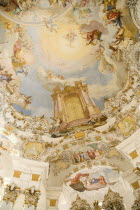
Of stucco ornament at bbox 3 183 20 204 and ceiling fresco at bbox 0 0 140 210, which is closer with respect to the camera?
stucco ornament at bbox 3 183 20 204

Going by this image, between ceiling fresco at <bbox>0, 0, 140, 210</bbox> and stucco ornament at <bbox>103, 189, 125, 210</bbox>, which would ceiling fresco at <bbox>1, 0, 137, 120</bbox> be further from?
stucco ornament at <bbox>103, 189, 125, 210</bbox>

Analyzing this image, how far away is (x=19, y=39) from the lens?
11.5 m

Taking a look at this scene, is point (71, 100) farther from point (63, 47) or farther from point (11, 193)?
point (11, 193)

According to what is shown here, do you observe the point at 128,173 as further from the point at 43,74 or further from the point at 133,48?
the point at 43,74

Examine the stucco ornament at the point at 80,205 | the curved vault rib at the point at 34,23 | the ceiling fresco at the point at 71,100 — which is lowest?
the stucco ornament at the point at 80,205

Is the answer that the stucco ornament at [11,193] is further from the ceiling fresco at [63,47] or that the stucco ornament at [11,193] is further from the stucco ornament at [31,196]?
the ceiling fresco at [63,47]

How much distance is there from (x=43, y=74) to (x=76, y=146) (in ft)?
14.9

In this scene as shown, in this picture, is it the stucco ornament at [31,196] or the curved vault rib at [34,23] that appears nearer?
the stucco ornament at [31,196]

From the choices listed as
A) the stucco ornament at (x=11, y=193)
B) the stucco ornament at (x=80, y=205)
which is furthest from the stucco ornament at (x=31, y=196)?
the stucco ornament at (x=80, y=205)

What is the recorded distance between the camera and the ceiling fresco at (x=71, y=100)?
10633 millimetres

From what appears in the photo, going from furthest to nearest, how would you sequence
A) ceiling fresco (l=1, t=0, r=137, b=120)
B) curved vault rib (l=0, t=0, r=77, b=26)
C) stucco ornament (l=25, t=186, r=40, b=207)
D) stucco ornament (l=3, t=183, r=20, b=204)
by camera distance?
ceiling fresco (l=1, t=0, r=137, b=120)
curved vault rib (l=0, t=0, r=77, b=26)
stucco ornament (l=25, t=186, r=40, b=207)
stucco ornament (l=3, t=183, r=20, b=204)

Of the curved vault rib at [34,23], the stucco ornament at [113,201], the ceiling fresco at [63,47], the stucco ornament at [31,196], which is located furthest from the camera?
the ceiling fresco at [63,47]

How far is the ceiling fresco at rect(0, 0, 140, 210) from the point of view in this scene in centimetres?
1063

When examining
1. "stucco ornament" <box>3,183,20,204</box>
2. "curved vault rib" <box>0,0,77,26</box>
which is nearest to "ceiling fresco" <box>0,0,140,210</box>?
"curved vault rib" <box>0,0,77,26</box>
